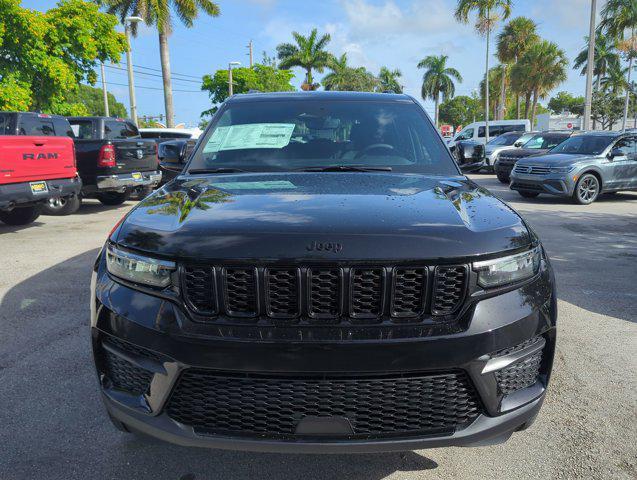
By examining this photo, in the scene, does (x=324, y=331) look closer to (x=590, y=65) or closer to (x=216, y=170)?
(x=216, y=170)

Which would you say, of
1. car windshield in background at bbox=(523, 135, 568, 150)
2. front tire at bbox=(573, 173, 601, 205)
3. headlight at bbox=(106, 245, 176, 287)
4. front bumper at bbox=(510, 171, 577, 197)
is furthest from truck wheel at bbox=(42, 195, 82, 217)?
car windshield in background at bbox=(523, 135, 568, 150)

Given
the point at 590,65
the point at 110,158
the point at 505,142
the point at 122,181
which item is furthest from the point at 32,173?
the point at 590,65

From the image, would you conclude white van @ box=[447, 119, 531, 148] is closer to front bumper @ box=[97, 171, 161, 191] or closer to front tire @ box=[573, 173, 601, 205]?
front tire @ box=[573, 173, 601, 205]

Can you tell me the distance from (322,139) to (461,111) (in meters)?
108

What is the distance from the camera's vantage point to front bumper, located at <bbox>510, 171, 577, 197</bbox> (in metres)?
12.4

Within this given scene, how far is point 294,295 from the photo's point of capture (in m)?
1.93

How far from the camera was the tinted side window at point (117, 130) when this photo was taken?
11.7 metres

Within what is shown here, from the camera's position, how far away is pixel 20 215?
934 centimetres

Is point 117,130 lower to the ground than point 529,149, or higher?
higher

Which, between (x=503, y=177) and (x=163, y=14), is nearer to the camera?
(x=503, y=177)

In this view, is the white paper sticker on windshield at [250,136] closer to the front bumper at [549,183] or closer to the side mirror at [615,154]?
the front bumper at [549,183]

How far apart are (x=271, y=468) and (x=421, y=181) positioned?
1.62 meters

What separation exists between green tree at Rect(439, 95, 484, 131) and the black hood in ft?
350

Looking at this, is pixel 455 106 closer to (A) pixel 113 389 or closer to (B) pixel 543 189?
(B) pixel 543 189
